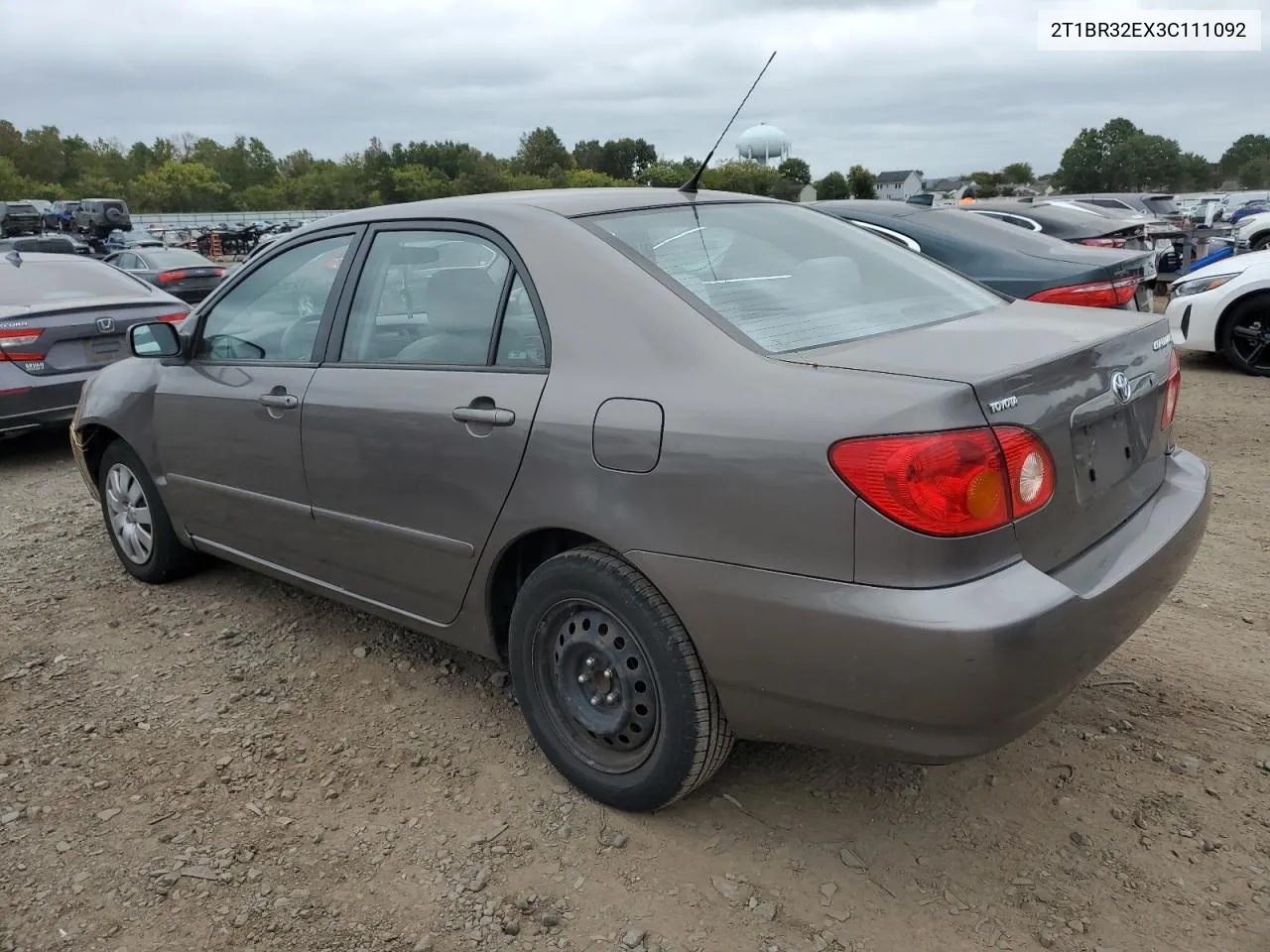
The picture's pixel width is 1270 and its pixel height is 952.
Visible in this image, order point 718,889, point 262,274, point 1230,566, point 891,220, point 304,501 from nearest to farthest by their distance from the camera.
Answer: point 718,889 < point 304,501 < point 262,274 < point 1230,566 < point 891,220

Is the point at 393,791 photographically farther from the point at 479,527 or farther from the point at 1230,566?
the point at 1230,566

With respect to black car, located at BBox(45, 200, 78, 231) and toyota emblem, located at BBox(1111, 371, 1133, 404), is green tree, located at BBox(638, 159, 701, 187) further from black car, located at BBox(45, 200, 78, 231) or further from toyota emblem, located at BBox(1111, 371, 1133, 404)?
black car, located at BBox(45, 200, 78, 231)

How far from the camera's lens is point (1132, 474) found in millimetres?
2557

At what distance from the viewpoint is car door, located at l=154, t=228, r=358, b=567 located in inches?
134

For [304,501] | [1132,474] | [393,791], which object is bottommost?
[393,791]

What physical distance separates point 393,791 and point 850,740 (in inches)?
54.9

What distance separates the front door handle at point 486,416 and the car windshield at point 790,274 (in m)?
0.55

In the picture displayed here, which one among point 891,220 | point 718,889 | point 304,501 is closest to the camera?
point 718,889

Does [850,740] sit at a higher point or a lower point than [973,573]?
lower

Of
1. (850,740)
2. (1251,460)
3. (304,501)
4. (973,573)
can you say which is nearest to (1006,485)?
(973,573)

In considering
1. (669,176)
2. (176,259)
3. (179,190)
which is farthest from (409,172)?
(176,259)

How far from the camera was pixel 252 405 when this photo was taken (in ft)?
11.5

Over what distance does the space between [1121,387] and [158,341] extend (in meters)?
3.40

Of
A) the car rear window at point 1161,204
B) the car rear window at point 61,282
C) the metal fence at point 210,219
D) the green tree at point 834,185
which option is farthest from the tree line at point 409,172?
the car rear window at point 61,282
